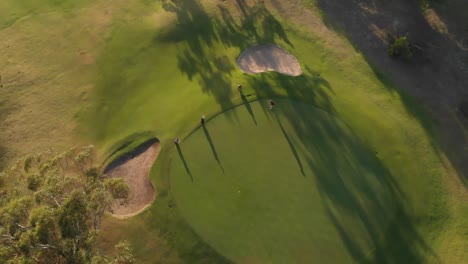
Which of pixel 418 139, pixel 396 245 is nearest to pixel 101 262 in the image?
pixel 396 245

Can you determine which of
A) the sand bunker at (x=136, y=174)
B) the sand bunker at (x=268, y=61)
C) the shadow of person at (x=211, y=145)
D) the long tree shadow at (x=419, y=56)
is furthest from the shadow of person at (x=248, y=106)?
the long tree shadow at (x=419, y=56)

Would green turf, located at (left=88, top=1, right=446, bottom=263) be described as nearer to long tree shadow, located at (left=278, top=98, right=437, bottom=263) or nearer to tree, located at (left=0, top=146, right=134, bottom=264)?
long tree shadow, located at (left=278, top=98, right=437, bottom=263)

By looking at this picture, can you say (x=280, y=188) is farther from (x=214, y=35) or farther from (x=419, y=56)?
(x=419, y=56)

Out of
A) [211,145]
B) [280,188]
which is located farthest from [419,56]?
[211,145]

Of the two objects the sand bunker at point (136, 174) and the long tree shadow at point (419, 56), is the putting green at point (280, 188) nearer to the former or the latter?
the sand bunker at point (136, 174)

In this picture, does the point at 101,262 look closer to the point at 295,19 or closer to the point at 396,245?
the point at 396,245

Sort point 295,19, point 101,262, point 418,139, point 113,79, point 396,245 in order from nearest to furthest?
point 101,262 < point 396,245 < point 418,139 < point 113,79 < point 295,19

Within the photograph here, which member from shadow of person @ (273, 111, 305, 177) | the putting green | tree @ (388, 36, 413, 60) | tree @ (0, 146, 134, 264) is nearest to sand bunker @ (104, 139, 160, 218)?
Answer: the putting green
